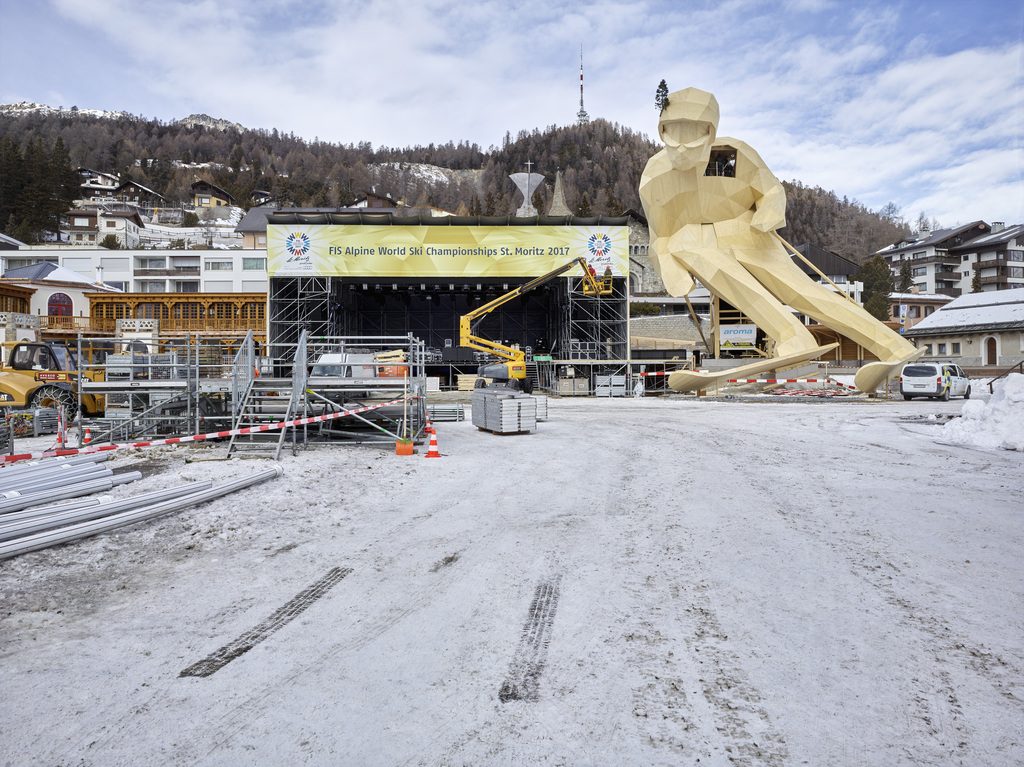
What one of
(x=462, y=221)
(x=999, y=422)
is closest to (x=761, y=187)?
(x=462, y=221)

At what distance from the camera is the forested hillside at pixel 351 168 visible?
346 feet

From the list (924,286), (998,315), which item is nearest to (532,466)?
(998,315)

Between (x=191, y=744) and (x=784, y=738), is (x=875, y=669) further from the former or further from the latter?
(x=191, y=744)

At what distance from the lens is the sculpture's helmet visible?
2739 centimetres

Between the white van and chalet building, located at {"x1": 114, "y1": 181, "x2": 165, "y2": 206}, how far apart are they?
12749cm

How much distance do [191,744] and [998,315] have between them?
50.9 m

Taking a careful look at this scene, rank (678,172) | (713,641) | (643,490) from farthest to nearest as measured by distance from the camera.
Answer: (678,172)
(643,490)
(713,641)

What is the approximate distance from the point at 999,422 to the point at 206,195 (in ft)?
419

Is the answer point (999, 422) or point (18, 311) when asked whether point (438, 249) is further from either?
point (999, 422)

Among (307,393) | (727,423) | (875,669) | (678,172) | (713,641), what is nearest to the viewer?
(875,669)

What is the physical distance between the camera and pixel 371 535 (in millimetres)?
6531

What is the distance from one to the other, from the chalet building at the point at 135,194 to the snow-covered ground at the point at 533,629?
434ft

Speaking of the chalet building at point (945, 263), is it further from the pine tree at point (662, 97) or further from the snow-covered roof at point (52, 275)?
the snow-covered roof at point (52, 275)

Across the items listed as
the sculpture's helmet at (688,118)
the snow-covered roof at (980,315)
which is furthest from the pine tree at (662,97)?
the snow-covered roof at (980,315)
